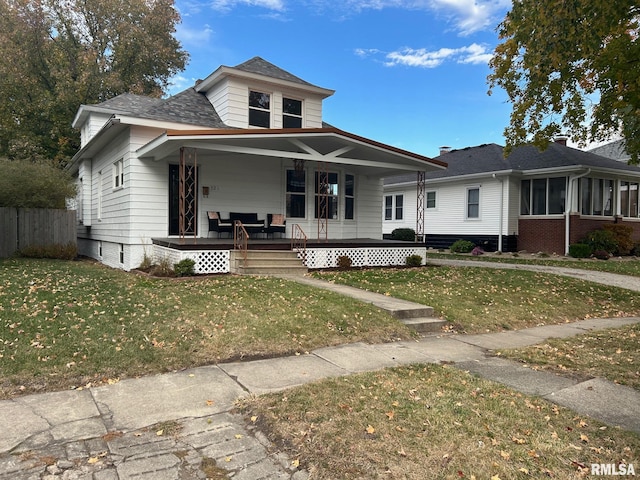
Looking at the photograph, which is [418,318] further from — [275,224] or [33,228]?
[33,228]

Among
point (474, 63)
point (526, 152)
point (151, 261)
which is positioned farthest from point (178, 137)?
point (526, 152)

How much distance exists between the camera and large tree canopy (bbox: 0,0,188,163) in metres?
23.1

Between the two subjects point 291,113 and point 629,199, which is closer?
point 291,113

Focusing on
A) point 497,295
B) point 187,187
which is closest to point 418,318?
point 497,295

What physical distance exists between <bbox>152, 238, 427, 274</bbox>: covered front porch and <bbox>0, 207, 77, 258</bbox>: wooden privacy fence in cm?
621

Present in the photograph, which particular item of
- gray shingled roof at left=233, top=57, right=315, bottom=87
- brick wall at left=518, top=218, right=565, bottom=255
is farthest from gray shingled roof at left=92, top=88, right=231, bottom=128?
brick wall at left=518, top=218, right=565, bottom=255

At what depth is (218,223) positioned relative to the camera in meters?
12.4

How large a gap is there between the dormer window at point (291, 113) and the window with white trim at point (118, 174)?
5137 mm

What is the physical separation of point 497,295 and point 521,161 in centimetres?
1334

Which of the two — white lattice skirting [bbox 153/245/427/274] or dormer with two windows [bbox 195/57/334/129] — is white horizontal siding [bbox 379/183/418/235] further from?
white lattice skirting [bbox 153/245/427/274]

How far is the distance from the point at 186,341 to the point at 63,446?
7.40ft

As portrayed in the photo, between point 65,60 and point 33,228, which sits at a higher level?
point 65,60

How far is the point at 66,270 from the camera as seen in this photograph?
1096cm

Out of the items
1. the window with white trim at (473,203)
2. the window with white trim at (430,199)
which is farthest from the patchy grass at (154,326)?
the window with white trim at (430,199)
